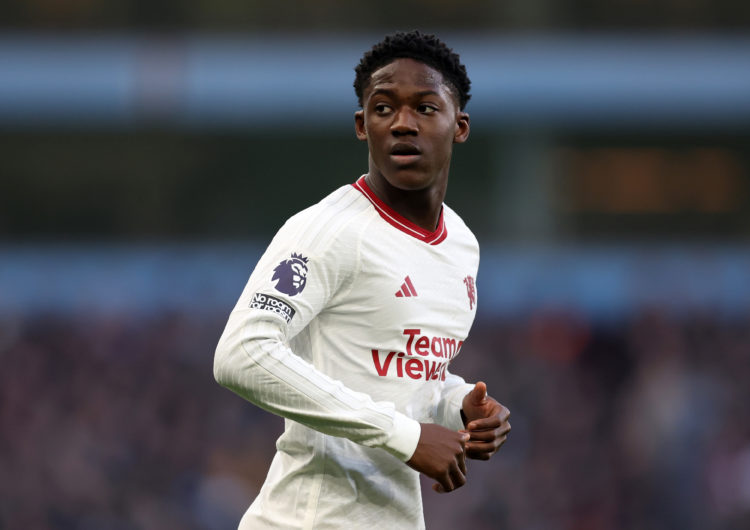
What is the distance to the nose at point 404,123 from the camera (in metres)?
3.14

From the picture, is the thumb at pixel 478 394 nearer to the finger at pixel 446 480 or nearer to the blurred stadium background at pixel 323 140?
the finger at pixel 446 480

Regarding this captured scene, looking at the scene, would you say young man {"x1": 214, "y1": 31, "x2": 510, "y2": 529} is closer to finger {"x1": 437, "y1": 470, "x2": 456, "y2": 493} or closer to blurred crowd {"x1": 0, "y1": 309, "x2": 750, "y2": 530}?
finger {"x1": 437, "y1": 470, "x2": 456, "y2": 493}

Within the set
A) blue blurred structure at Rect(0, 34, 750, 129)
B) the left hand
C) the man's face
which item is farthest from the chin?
blue blurred structure at Rect(0, 34, 750, 129)

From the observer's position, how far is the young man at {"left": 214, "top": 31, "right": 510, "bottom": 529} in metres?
2.91

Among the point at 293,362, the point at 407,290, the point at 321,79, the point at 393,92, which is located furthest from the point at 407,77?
the point at 321,79

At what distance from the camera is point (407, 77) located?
10.4ft

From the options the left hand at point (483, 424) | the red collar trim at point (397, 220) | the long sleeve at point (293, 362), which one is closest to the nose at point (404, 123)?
the red collar trim at point (397, 220)

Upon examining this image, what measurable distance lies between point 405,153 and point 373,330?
1.58 ft

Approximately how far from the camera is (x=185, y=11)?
1894 cm

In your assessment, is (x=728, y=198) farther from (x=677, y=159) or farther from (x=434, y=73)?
(x=434, y=73)

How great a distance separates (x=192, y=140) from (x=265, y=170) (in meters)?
1.22

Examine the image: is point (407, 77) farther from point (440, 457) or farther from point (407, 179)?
point (440, 457)

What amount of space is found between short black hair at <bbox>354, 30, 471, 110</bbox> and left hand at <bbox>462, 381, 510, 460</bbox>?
85 cm

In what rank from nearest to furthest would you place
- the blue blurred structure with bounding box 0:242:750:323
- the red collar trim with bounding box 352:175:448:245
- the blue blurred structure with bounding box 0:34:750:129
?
the red collar trim with bounding box 352:175:448:245 → the blue blurred structure with bounding box 0:242:750:323 → the blue blurred structure with bounding box 0:34:750:129
